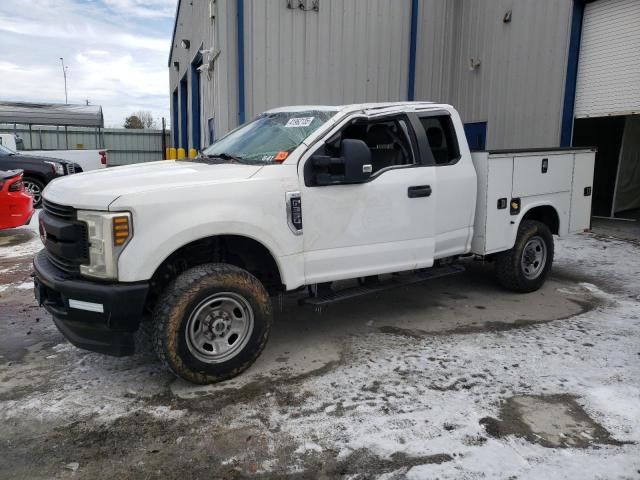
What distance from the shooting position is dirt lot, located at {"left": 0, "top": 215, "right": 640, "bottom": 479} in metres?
2.87

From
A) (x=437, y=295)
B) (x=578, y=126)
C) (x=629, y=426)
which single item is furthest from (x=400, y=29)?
(x=629, y=426)

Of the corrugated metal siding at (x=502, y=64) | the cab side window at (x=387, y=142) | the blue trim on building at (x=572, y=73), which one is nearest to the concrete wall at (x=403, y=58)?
the corrugated metal siding at (x=502, y=64)

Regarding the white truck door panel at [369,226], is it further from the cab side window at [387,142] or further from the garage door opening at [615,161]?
the garage door opening at [615,161]

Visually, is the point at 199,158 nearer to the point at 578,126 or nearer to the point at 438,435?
the point at 438,435

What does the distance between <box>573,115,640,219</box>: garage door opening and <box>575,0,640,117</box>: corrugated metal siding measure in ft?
5.81

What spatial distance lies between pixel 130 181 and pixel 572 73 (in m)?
9.09

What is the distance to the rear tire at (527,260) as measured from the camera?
231 inches

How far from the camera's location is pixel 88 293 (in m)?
3.38

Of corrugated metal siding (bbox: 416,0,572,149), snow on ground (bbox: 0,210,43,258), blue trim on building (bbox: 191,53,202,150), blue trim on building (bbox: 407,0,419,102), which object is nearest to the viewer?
snow on ground (bbox: 0,210,43,258)

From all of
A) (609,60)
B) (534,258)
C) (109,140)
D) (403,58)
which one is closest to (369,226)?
(534,258)

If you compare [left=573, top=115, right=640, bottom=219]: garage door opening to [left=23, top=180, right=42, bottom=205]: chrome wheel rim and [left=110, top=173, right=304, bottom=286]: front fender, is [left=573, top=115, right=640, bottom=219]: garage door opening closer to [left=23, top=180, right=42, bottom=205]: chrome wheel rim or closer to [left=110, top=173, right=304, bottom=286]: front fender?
[left=110, top=173, right=304, bottom=286]: front fender

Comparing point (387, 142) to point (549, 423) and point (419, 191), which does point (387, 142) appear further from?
point (549, 423)

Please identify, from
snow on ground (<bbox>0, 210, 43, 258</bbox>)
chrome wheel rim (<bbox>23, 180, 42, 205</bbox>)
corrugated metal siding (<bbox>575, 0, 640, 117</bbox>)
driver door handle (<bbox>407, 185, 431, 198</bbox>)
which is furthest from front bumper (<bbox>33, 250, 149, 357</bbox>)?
chrome wheel rim (<bbox>23, 180, 42, 205</bbox>)

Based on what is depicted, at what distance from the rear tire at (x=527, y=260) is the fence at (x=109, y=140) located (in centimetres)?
2503
